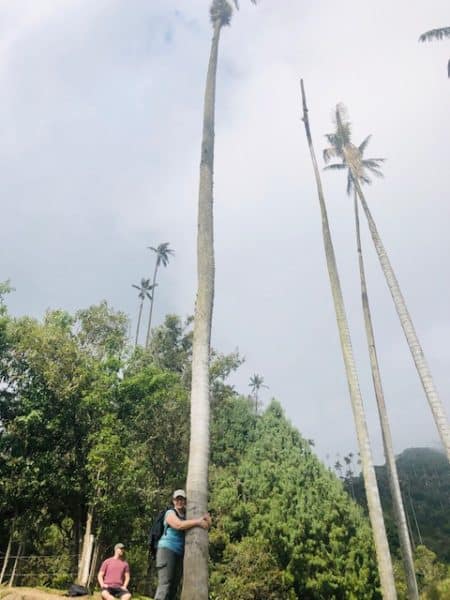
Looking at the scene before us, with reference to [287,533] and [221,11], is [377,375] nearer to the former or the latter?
[287,533]

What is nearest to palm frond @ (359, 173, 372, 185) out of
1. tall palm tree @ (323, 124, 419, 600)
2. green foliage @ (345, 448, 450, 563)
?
tall palm tree @ (323, 124, 419, 600)

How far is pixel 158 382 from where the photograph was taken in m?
25.4

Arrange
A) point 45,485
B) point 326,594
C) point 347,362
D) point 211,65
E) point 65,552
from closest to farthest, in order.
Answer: point 211,65
point 347,362
point 45,485
point 326,594
point 65,552

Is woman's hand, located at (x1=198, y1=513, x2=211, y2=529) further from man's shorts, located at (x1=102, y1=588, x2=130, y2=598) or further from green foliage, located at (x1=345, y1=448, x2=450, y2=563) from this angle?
green foliage, located at (x1=345, y1=448, x2=450, y2=563)

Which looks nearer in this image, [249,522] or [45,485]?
[45,485]

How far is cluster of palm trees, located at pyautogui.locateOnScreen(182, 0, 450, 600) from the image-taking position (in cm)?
566

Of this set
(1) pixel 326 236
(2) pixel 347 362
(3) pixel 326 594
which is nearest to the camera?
(2) pixel 347 362

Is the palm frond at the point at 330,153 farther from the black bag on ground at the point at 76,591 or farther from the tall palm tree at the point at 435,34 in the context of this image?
the black bag on ground at the point at 76,591

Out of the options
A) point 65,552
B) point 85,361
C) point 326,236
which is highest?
point 326,236

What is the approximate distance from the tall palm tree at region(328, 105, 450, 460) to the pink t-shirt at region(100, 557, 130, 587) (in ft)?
29.9

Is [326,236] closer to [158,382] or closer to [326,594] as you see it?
[158,382]

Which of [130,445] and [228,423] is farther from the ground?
[228,423]

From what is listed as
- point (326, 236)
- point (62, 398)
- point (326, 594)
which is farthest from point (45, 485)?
point (326, 236)

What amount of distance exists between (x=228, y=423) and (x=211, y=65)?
27.5 metres
